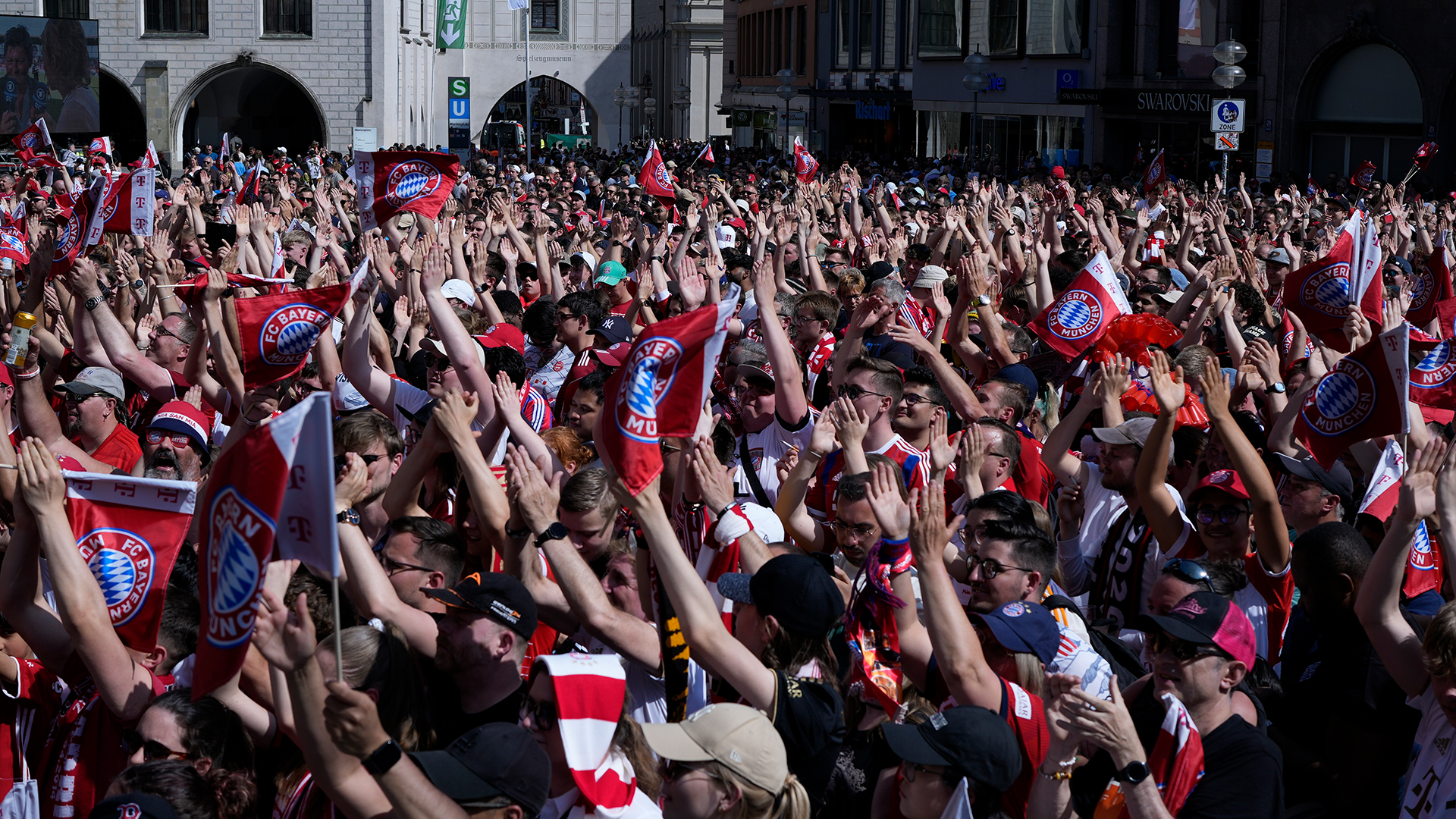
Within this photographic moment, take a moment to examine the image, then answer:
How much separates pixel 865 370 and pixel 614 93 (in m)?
70.6

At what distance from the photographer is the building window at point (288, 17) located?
162 feet

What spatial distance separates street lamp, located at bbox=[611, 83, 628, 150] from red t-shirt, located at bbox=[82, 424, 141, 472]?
6310cm

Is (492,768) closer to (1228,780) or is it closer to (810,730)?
(810,730)

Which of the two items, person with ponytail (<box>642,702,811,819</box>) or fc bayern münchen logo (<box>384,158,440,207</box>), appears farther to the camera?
fc bayern münchen logo (<box>384,158,440,207</box>)

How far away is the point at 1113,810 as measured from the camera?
11.8 feet

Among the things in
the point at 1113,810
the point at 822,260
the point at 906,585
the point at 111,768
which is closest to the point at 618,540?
the point at 906,585

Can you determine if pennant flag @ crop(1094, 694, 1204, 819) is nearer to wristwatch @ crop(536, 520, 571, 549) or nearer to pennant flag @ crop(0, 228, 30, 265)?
wristwatch @ crop(536, 520, 571, 549)

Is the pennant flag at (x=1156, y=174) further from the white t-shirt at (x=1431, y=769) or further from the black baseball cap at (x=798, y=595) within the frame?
the black baseball cap at (x=798, y=595)

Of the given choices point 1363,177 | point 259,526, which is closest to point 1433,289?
point 259,526

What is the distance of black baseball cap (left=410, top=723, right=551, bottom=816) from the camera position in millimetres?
Answer: 3299

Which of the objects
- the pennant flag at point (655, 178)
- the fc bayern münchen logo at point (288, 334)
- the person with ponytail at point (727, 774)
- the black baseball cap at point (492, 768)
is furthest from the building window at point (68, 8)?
the person with ponytail at point (727, 774)

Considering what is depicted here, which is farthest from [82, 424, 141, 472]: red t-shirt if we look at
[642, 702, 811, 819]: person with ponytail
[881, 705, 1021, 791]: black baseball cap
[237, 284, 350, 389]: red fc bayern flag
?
[881, 705, 1021, 791]: black baseball cap

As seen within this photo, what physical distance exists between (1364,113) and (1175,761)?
30.1 m

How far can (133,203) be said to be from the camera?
479 inches
